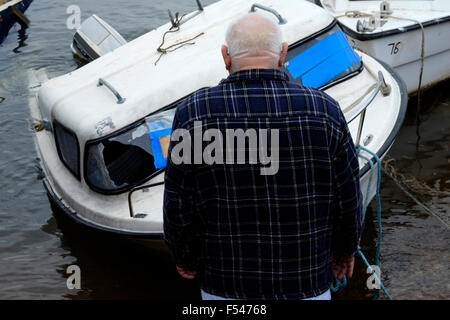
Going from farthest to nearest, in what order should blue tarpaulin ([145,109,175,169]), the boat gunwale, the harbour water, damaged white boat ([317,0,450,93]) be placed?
damaged white boat ([317,0,450,93]), the boat gunwale, the harbour water, blue tarpaulin ([145,109,175,169])

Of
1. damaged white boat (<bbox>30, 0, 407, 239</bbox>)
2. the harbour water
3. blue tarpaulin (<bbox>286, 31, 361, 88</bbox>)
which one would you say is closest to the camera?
damaged white boat (<bbox>30, 0, 407, 239</bbox>)

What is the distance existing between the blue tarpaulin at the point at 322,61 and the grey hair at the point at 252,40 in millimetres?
3329

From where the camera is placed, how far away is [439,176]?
6.59m

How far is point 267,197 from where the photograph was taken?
2.26m

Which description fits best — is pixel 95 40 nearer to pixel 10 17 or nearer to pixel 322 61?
pixel 10 17

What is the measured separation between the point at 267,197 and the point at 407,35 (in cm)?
641

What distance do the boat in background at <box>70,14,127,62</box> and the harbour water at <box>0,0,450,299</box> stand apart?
1.98m

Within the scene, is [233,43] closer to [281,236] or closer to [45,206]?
[281,236]

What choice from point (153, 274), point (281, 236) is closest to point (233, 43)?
point (281, 236)

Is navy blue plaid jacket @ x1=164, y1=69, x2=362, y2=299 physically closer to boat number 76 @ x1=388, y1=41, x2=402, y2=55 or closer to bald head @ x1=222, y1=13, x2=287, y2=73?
bald head @ x1=222, y1=13, x2=287, y2=73

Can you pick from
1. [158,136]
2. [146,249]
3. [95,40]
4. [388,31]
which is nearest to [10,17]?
[95,40]

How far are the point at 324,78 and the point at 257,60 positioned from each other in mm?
3521

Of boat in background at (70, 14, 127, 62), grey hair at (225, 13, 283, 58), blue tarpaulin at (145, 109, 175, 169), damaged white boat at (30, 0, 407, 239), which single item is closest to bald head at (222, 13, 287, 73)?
grey hair at (225, 13, 283, 58)

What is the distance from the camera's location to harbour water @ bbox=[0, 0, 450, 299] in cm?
496
